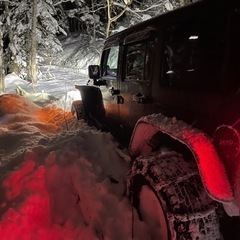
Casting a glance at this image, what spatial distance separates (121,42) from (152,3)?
19.1m

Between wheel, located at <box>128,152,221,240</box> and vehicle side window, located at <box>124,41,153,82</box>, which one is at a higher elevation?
vehicle side window, located at <box>124,41,153,82</box>

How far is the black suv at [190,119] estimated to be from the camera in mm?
2172

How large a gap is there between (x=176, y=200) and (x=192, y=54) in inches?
45.7

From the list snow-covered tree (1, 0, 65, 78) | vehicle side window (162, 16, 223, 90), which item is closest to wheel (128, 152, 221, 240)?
vehicle side window (162, 16, 223, 90)

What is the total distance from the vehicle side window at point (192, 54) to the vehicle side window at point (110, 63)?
6.80 feet

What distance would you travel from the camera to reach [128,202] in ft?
10.5

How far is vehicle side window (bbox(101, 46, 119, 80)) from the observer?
5.31 metres

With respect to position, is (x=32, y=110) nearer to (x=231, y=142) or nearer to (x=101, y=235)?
(x=101, y=235)

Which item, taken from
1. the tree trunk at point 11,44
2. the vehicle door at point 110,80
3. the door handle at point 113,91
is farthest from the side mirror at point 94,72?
the tree trunk at point 11,44

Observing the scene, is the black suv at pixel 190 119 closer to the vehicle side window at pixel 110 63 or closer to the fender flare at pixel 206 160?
the fender flare at pixel 206 160

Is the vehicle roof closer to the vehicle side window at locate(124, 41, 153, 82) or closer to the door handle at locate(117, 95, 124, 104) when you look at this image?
the vehicle side window at locate(124, 41, 153, 82)

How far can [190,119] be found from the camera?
8.82ft

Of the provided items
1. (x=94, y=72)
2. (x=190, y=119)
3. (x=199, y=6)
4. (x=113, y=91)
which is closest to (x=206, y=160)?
(x=190, y=119)

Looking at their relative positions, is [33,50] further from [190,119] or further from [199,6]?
[190,119]
